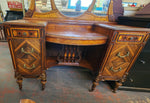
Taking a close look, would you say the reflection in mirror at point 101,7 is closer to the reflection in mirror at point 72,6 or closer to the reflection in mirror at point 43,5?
the reflection in mirror at point 72,6

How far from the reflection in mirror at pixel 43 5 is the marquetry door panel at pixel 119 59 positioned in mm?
1080

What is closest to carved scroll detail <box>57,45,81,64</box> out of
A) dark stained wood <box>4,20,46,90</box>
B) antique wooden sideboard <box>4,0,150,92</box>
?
antique wooden sideboard <box>4,0,150,92</box>

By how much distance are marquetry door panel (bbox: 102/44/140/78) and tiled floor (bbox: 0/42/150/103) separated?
418 millimetres

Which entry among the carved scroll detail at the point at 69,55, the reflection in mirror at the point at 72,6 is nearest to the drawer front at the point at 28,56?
the carved scroll detail at the point at 69,55

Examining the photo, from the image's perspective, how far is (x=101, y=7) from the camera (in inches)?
45.8

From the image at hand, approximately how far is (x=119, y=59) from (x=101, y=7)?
0.85 m

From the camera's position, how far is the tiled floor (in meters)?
1.05

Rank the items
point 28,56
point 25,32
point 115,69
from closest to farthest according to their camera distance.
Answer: point 25,32 → point 28,56 → point 115,69

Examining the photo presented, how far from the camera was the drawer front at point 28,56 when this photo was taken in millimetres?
779

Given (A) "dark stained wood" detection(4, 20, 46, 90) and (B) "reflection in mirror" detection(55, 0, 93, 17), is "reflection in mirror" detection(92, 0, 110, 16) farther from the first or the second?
(A) "dark stained wood" detection(4, 20, 46, 90)

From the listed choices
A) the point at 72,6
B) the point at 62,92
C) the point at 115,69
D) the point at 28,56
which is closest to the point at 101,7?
the point at 72,6

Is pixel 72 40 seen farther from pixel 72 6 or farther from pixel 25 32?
pixel 72 6

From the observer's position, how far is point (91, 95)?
116 centimetres

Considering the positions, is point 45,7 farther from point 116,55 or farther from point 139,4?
point 139,4
